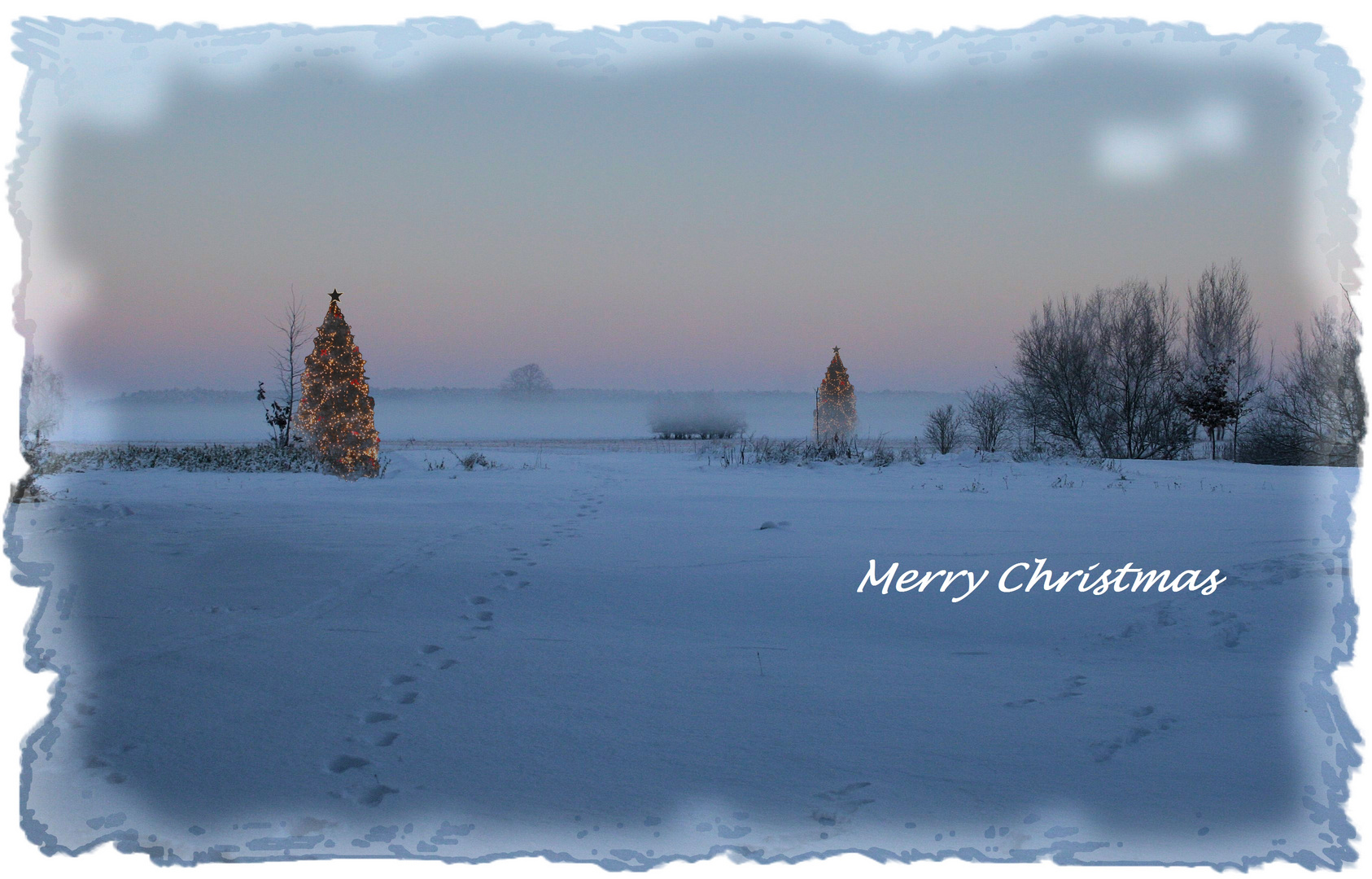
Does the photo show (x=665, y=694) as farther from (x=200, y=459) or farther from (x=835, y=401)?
(x=835, y=401)

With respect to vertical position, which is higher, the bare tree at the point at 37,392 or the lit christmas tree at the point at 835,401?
the bare tree at the point at 37,392

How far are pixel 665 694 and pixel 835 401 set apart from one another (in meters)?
30.2

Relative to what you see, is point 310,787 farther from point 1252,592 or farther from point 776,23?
point 1252,592

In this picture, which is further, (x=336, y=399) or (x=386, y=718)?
(x=336, y=399)

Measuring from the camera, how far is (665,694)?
343 centimetres

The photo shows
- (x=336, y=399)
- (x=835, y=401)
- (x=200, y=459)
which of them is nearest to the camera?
(x=200, y=459)

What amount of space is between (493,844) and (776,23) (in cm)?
302

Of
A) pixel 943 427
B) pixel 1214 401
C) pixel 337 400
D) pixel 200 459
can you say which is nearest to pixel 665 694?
pixel 337 400

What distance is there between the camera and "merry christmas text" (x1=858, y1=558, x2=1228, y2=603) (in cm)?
504

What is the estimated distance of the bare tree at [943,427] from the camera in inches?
963

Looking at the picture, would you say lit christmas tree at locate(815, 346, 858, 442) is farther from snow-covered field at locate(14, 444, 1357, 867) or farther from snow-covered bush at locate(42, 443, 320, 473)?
snow-covered field at locate(14, 444, 1357, 867)

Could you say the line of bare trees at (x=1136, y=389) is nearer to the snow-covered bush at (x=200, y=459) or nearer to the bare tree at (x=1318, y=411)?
the bare tree at (x=1318, y=411)

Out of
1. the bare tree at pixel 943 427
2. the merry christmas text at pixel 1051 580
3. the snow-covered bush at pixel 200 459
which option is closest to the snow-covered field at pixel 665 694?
the merry christmas text at pixel 1051 580

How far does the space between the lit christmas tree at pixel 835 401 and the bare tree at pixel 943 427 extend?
5965 mm
